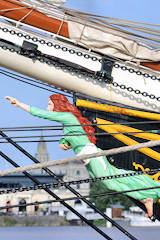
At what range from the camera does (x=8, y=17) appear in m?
5.13

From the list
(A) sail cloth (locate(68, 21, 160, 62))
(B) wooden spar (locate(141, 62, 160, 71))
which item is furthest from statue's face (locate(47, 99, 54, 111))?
(B) wooden spar (locate(141, 62, 160, 71))

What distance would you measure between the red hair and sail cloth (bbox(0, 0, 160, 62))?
526 mm

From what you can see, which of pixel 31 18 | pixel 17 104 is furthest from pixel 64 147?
pixel 31 18

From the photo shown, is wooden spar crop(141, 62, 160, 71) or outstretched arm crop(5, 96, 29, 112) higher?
wooden spar crop(141, 62, 160, 71)

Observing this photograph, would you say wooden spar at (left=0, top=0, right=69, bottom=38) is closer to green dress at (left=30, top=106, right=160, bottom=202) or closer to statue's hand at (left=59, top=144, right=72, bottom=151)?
green dress at (left=30, top=106, right=160, bottom=202)

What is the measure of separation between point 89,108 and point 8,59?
0.80 m

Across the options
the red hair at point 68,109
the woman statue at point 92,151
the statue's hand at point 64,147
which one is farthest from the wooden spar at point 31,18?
the statue's hand at point 64,147

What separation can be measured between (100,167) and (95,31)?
1180 mm

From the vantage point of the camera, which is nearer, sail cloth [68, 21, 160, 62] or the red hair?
the red hair

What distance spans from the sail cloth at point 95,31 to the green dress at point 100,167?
689mm

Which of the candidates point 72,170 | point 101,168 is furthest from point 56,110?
point 72,170

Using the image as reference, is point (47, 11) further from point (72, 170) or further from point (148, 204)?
point (72, 170)

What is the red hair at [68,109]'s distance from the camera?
15.9 feet

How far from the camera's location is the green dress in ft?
15.7
